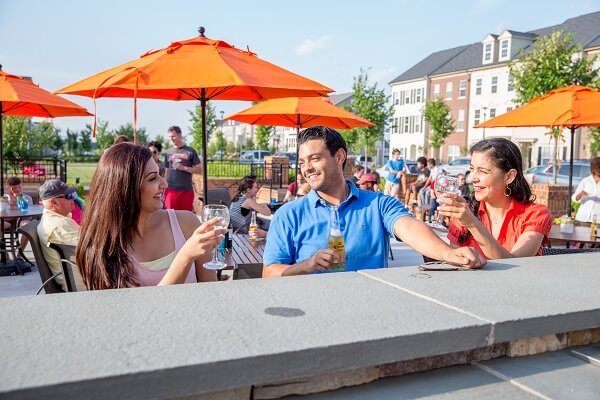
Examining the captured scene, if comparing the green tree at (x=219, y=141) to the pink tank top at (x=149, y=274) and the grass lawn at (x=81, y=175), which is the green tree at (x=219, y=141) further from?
the pink tank top at (x=149, y=274)

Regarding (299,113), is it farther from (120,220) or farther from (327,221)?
(120,220)

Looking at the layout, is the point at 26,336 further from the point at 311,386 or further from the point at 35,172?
the point at 35,172

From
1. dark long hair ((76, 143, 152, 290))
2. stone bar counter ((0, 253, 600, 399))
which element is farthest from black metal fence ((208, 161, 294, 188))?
stone bar counter ((0, 253, 600, 399))

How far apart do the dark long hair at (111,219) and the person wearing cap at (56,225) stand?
710 mm

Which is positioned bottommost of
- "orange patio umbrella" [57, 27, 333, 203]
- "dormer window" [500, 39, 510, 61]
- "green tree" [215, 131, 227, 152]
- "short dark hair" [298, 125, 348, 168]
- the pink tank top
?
the pink tank top

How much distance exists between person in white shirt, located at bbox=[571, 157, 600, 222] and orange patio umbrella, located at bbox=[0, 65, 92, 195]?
7422mm

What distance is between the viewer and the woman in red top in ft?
9.77

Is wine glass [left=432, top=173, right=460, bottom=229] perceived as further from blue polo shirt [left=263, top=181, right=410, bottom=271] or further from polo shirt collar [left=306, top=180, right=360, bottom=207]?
polo shirt collar [left=306, top=180, right=360, bottom=207]

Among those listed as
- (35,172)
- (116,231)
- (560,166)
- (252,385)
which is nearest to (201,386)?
(252,385)

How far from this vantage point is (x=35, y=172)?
52.4 ft

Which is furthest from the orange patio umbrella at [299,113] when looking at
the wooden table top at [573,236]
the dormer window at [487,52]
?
the dormer window at [487,52]

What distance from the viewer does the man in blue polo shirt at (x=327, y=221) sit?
9.12 feet

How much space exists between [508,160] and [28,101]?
597cm

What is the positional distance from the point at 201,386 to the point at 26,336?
468mm
